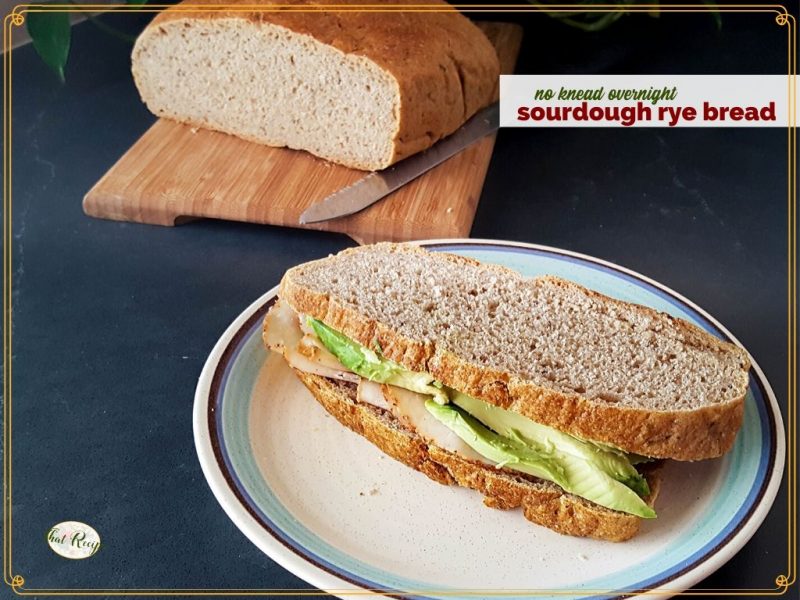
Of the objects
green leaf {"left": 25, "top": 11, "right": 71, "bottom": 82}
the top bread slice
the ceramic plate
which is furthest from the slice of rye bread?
green leaf {"left": 25, "top": 11, "right": 71, "bottom": 82}

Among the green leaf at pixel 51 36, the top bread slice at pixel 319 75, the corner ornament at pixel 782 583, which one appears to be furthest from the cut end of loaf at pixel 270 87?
the corner ornament at pixel 782 583

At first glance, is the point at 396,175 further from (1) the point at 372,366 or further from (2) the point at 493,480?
(2) the point at 493,480

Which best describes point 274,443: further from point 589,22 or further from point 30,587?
point 589,22

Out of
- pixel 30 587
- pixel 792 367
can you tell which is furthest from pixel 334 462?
pixel 792 367

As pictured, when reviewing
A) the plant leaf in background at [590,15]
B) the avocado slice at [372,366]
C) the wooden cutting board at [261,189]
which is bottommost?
the wooden cutting board at [261,189]

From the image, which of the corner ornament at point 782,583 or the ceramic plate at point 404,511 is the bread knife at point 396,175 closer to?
the ceramic plate at point 404,511
